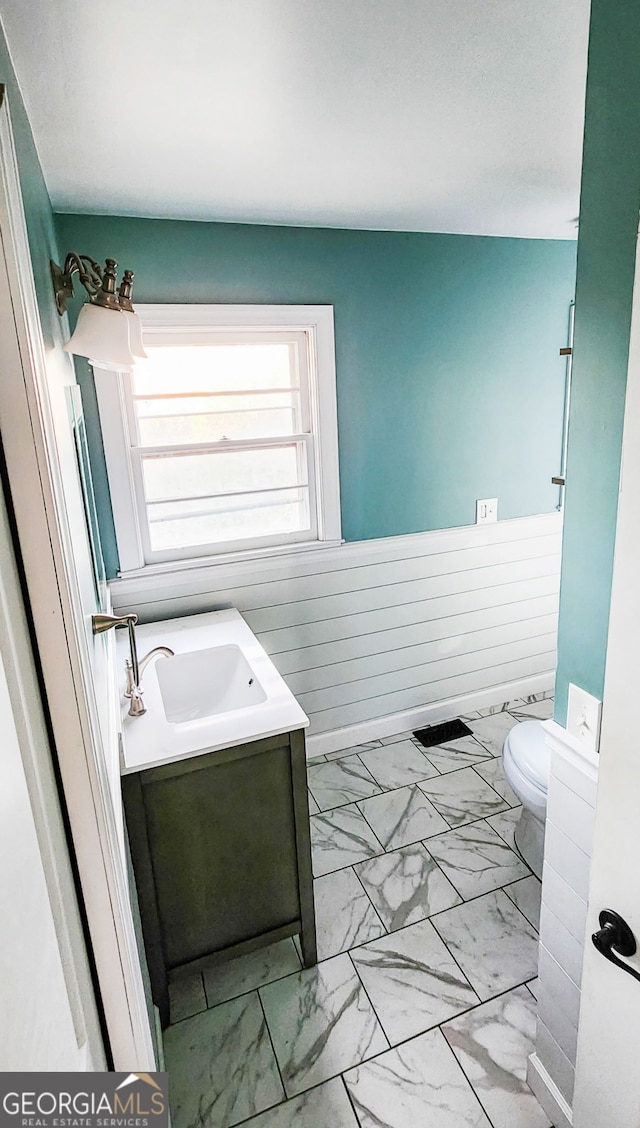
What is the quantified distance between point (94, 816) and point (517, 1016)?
1.58 metres

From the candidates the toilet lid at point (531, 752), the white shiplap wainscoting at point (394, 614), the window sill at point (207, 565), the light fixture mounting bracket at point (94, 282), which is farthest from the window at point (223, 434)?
the toilet lid at point (531, 752)

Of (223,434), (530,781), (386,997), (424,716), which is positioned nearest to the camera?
(386,997)

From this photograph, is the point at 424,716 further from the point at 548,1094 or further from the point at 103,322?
the point at 103,322

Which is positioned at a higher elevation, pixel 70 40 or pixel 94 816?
pixel 70 40

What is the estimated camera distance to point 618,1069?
102 cm

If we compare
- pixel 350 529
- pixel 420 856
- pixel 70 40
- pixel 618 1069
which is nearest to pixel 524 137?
pixel 70 40

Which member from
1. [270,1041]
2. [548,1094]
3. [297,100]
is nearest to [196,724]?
[270,1041]

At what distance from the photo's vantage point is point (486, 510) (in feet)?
10.1

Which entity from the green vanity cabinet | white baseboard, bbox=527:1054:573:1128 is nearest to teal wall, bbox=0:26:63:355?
the green vanity cabinet

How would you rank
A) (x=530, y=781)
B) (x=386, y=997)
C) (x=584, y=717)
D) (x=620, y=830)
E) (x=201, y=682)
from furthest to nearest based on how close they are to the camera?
1. (x=201, y=682)
2. (x=530, y=781)
3. (x=386, y=997)
4. (x=584, y=717)
5. (x=620, y=830)

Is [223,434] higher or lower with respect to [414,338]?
lower

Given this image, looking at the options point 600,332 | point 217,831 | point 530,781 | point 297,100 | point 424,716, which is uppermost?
point 297,100

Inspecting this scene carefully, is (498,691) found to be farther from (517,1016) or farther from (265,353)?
(265,353)

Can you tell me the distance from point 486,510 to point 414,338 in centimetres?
93
